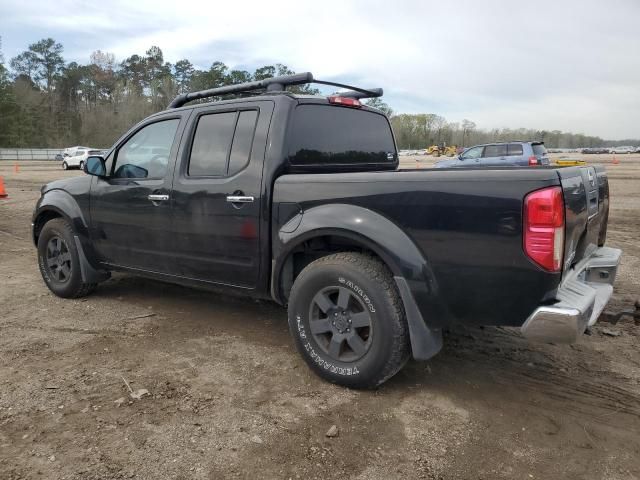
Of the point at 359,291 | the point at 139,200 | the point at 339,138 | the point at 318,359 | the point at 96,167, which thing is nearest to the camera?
the point at 359,291

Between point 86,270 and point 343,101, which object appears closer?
point 343,101

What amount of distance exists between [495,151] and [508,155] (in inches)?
32.2

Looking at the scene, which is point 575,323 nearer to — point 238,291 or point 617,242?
point 238,291

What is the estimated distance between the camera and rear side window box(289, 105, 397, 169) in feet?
12.3

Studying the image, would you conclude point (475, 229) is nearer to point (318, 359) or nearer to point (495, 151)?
point (318, 359)

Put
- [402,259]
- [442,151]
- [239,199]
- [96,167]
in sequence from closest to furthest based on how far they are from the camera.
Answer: [402,259] → [239,199] → [96,167] → [442,151]

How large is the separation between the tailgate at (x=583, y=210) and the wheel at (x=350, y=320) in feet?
3.38

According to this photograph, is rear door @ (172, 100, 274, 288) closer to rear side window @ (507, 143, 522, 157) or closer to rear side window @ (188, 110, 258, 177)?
rear side window @ (188, 110, 258, 177)

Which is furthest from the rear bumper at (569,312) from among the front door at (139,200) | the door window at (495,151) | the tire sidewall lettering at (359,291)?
the door window at (495,151)

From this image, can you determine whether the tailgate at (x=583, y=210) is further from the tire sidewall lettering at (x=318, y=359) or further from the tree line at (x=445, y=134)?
the tree line at (x=445, y=134)

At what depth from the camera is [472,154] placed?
67.1ft

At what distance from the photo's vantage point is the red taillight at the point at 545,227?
8.33 ft

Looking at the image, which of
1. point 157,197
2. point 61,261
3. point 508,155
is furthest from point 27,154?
point 157,197

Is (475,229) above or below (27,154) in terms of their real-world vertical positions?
below
